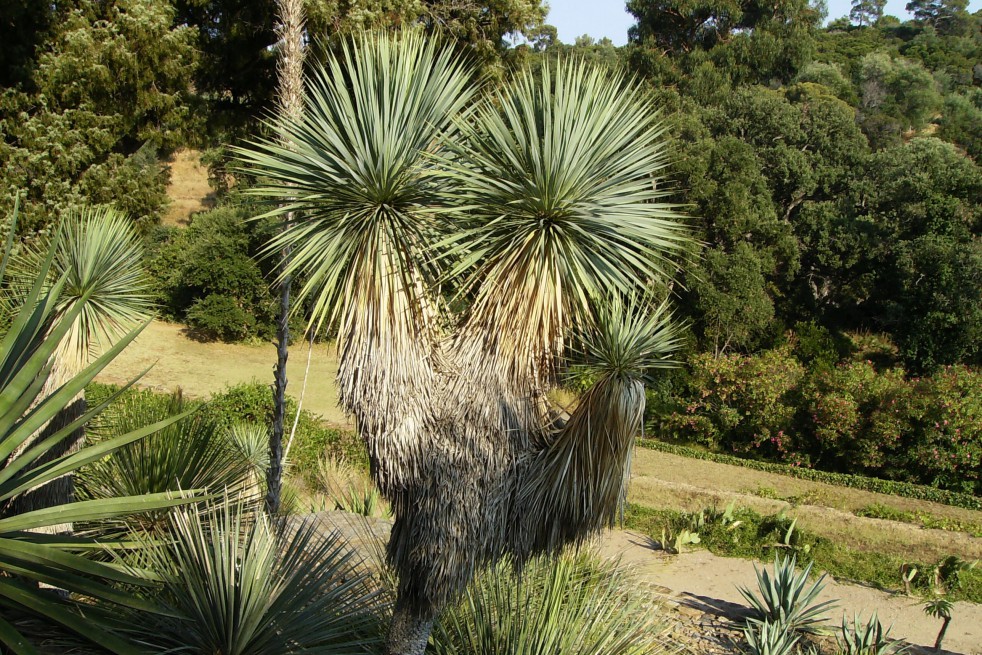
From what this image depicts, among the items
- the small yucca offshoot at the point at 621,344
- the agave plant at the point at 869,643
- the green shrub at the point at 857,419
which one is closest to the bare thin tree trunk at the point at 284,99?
the small yucca offshoot at the point at 621,344

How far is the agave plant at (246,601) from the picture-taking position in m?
3.55

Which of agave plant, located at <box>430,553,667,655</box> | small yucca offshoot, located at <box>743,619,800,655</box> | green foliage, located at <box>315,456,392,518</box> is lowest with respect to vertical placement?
green foliage, located at <box>315,456,392,518</box>

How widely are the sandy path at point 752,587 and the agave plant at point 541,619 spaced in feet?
9.93

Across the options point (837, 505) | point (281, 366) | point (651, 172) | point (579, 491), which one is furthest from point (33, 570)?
point (837, 505)

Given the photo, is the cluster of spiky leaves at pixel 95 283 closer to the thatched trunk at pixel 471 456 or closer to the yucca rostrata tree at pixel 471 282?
the yucca rostrata tree at pixel 471 282

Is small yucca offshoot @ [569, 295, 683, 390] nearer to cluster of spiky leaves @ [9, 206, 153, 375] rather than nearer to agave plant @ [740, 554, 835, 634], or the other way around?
cluster of spiky leaves @ [9, 206, 153, 375]

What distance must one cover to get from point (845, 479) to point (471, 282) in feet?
46.8

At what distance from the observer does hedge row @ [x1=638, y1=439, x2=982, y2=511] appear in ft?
49.5

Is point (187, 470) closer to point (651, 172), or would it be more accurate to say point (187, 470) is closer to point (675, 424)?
point (651, 172)

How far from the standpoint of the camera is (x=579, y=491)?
4320 mm

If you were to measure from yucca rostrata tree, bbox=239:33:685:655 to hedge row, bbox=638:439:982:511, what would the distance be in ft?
36.6

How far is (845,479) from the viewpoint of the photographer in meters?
16.1

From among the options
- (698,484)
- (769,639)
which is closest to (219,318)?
(698,484)

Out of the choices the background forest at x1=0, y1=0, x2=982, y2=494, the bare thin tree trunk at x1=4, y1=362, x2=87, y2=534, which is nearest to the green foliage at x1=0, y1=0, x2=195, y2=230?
the background forest at x1=0, y1=0, x2=982, y2=494
